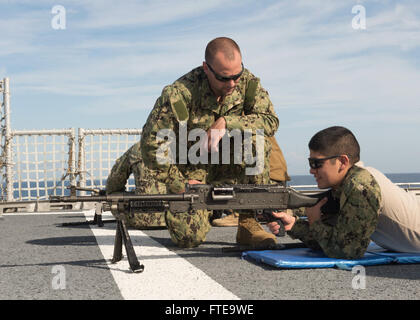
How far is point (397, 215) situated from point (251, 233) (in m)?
1.39

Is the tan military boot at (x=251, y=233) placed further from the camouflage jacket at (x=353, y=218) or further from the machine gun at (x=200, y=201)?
the camouflage jacket at (x=353, y=218)

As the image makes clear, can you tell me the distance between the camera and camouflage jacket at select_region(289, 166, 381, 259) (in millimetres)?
3260

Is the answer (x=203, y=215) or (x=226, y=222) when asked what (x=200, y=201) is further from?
(x=226, y=222)

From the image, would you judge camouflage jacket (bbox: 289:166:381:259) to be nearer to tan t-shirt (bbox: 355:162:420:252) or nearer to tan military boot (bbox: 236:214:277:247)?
tan t-shirt (bbox: 355:162:420:252)

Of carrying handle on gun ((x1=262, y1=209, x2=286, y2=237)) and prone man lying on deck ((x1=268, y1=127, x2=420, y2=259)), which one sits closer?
prone man lying on deck ((x1=268, y1=127, x2=420, y2=259))

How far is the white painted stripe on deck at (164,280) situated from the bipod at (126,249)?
46mm

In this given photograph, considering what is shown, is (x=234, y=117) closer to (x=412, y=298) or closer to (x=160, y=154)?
(x=160, y=154)

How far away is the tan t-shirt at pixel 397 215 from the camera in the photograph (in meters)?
3.39

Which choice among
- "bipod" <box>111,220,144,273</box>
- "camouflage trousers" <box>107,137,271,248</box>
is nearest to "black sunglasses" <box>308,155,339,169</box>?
"camouflage trousers" <box>107,137,271,248</box>

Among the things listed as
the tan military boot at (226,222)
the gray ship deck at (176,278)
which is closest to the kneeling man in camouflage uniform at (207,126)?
the gray ship deck at (176,278)

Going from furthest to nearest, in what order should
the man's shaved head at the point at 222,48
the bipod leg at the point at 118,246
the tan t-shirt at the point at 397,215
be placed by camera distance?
the man's shaved head at the point at 222,48 → the bipod leg at the point at 118,246 → the tan t-shirt at the point at 397,215

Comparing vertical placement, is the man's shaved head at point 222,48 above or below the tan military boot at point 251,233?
above

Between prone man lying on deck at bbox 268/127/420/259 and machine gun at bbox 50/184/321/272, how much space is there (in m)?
0.15

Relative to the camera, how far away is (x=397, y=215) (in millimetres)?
3416
